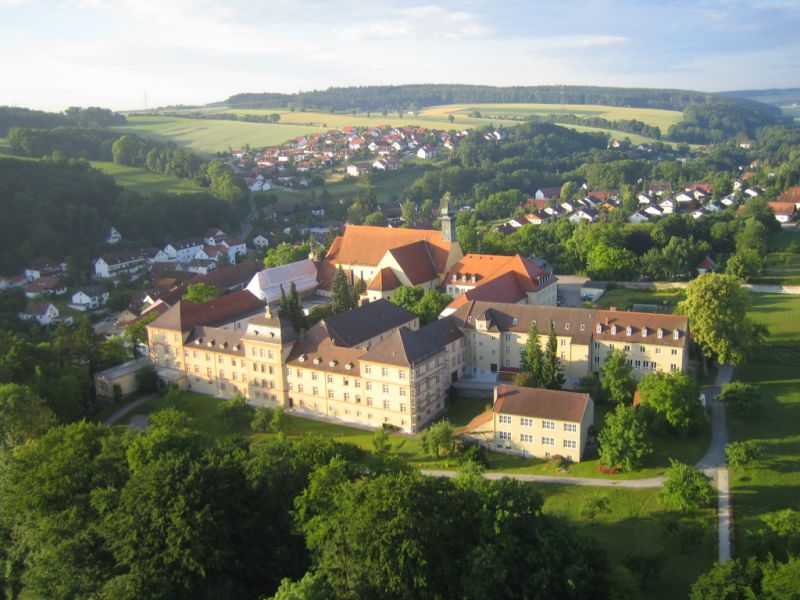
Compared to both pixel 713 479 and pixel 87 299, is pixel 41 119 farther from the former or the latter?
pixel 713 479

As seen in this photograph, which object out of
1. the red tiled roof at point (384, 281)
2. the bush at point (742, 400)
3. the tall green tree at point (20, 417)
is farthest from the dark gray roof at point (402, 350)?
the red tiled roof at point (384, 281)

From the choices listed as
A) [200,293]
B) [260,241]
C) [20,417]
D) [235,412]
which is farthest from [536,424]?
[260,241]

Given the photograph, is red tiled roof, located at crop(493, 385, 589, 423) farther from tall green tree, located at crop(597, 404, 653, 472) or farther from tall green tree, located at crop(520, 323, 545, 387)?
tall green tree, located at crop(520, 323, 545, 387)

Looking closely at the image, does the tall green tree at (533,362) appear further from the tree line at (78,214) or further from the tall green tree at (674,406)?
the tree line at (78,214)

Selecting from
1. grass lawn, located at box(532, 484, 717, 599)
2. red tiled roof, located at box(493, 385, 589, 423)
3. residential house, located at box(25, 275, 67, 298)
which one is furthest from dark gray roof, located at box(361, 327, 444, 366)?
residential house, located at box(25, 275, 67, 298)

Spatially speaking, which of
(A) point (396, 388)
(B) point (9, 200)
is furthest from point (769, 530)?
(B) point (9, 200)
